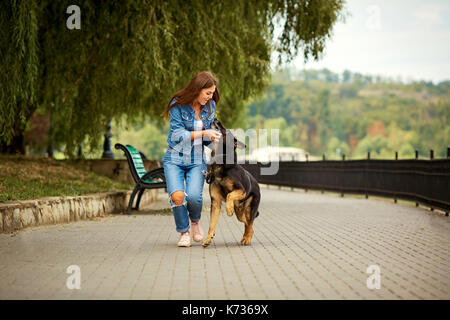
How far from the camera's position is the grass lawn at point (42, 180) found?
39.5 ft

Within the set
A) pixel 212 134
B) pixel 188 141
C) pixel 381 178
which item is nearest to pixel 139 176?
pixel 188 141

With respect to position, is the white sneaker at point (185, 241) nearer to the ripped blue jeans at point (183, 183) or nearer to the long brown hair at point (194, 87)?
the ripped blue jeans at point (183, 183)

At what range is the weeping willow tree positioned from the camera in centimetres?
1206

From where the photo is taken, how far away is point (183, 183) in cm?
849

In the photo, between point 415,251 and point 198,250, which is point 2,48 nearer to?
point 198,250

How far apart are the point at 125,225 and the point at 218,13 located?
253 inches

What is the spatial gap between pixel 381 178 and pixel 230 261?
13.6m

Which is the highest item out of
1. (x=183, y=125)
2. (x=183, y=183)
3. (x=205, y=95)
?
(x=205, y=95)

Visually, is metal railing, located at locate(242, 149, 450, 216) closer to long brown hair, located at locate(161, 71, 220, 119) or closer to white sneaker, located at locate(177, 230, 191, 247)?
white sneaker, located at locate(177, 230, 191, 247)

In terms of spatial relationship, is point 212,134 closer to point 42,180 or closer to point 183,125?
point 183,125

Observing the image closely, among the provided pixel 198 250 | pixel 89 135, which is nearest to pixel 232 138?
pixel 198 250

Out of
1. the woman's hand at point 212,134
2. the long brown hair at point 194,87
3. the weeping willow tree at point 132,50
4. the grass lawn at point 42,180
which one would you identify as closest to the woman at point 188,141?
the long brown hair at point 194,87

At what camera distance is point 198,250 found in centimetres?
836

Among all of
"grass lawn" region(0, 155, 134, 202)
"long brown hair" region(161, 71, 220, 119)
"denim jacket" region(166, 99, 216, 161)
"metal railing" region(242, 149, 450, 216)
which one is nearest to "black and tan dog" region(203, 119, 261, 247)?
"denim jacket" region(166, 99, 216, 161)
